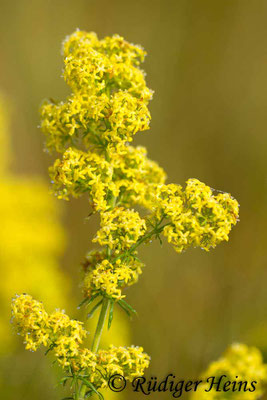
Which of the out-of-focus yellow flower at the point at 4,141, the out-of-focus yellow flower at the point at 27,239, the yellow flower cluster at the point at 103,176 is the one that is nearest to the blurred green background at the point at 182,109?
the out-of-focus yellow flower at the point at 27,239

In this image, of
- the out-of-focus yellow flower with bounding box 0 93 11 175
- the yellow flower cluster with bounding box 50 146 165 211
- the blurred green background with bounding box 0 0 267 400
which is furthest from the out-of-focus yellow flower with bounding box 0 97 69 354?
the yellow flower cluster with bounding box 50 146 165 211

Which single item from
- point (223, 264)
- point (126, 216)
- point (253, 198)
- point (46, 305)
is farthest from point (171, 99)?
point (126, 216)

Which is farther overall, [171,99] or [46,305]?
[171,99]

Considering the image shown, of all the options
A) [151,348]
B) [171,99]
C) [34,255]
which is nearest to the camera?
[151,348]

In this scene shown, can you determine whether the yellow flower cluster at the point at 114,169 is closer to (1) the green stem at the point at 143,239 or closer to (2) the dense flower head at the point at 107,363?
(1) the green stem at the point at 143,239

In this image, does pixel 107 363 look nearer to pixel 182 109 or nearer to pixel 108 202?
pixel 108 202

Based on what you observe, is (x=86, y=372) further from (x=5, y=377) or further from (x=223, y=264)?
(x=223, y=264)

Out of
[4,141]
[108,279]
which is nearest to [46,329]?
[108,279]
